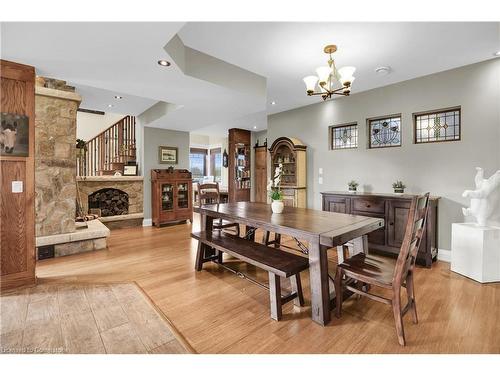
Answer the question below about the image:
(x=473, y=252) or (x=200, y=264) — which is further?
(x=200, y=264)

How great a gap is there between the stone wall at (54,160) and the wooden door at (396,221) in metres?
4.45

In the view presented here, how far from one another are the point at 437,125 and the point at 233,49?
117 inches

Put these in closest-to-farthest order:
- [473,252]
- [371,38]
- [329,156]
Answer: [371,38] < [473,252] < [329,156]

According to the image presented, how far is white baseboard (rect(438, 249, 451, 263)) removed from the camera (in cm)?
329

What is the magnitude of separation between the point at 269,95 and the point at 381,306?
3.49 m

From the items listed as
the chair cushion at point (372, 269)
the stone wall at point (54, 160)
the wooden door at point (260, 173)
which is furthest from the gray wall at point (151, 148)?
the chair cushion at point (372, 269)

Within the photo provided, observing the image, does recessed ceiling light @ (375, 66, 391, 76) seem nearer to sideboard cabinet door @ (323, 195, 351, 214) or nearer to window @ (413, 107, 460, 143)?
window @ (413, 107, 460, 143)

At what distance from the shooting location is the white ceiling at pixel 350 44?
236cm

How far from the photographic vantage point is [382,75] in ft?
11.3

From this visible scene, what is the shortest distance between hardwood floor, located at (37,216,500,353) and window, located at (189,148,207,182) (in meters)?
6.56

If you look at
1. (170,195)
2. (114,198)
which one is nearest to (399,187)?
(170,195)

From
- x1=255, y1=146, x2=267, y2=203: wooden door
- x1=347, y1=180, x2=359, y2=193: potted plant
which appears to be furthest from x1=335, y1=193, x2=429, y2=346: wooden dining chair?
x1=255, y1=146, x2=267, y2=203: wooden door
